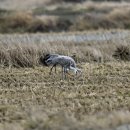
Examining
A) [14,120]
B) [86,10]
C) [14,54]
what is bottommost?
[14,120]

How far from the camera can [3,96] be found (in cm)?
1339

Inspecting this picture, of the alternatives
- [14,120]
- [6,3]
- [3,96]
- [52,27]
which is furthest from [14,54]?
[6,3]

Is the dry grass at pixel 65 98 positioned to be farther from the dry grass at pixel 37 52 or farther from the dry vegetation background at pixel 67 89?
the dry grass at pixel 37 52

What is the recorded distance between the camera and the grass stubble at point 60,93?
399 inches

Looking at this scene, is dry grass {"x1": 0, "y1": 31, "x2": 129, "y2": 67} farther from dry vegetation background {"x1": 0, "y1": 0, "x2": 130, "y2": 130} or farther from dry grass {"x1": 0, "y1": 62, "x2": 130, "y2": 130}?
dry grass {"x1": 0, "y1": 62, "x2": 130, "y2": 130}

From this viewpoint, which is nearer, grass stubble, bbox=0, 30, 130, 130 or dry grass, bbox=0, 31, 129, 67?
grass stubble, bbox=0, 30, 130, 130

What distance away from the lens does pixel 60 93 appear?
13.6 meters

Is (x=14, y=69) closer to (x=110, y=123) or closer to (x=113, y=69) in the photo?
(x=113, y=69)

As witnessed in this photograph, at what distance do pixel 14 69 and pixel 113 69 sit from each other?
2.92m

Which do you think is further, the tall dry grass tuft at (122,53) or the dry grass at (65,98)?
the tall dry grass tuft at (122,53)

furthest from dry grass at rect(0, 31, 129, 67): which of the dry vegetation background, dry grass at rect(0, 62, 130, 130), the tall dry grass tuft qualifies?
dry grass at rect(0, 62, 130, 130)

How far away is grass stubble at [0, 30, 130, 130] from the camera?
33.2ft

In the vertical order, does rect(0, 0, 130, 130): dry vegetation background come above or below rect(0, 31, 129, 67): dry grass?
below

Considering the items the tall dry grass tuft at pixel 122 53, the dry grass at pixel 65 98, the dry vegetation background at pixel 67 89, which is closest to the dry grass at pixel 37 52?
the dry vegetation background at pixel 67 89
